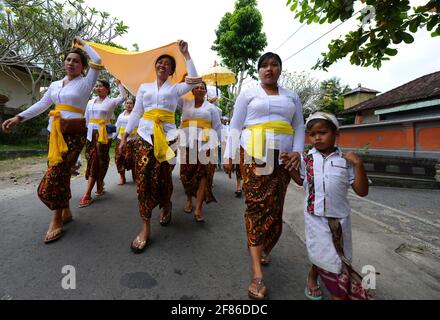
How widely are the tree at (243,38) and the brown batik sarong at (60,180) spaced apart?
53.6 feet

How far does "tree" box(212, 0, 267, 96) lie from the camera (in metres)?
16.7

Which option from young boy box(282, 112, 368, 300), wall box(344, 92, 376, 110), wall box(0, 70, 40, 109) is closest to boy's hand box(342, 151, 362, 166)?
young boy box(282, 112, 368, 300)

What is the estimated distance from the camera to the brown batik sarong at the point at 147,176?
2750mm

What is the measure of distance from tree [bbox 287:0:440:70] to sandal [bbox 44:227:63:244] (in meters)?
→ 3.47

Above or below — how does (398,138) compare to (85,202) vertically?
above

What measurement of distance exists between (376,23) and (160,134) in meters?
2.30

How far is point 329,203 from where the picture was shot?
6.04 ft

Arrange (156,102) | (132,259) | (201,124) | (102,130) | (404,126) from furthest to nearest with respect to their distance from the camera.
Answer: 1. (404,126)
2. (102,130)
3. (201,124)
4. (156,102)
5. (132,259)

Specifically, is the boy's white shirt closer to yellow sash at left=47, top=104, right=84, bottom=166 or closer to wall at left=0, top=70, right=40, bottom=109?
yellow sash at left=47, top=104, right=84, bottom=166

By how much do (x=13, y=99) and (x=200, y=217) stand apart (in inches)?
779

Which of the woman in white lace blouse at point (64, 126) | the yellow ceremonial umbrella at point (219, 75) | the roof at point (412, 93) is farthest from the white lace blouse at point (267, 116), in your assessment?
the roof at point (412, 93)

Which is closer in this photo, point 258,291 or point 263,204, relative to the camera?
point 258,291

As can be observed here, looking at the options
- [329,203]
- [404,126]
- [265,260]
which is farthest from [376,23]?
[404,126]

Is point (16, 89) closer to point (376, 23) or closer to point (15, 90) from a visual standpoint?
point (15, 90)
